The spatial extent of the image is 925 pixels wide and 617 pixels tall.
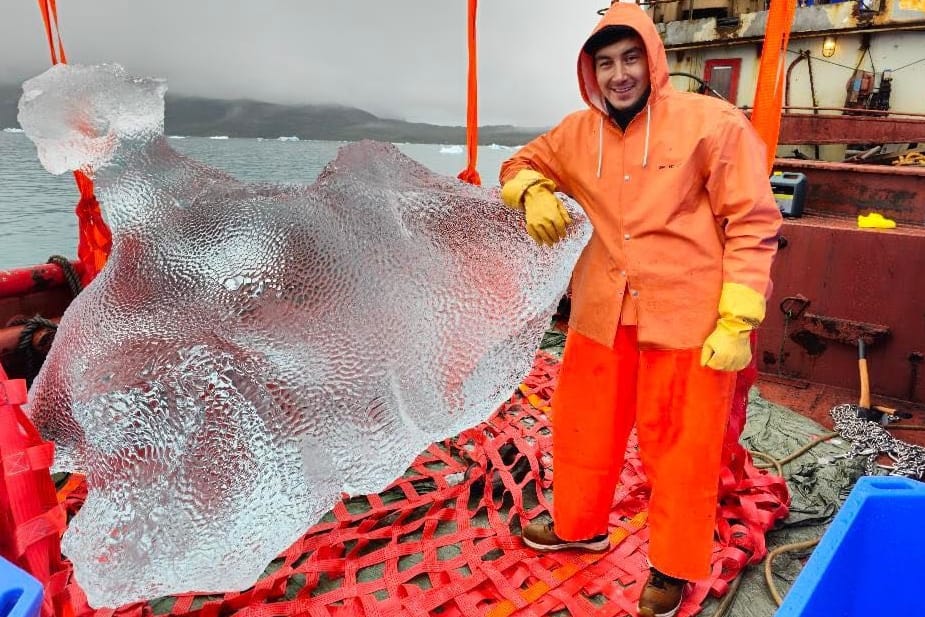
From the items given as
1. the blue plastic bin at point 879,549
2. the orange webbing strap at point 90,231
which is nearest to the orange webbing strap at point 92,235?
the orange webbing strap at point 90,231

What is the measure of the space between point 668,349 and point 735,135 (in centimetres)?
62

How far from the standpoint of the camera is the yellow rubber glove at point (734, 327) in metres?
1.55

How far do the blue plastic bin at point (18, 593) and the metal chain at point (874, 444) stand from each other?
304cm

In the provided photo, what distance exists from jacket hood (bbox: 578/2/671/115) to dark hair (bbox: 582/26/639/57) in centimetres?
2

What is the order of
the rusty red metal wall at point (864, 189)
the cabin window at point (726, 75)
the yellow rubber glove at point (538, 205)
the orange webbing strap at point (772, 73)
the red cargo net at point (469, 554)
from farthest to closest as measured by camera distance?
the cabin window at point (726, 75) → the rusty red metal wall at point (864, 189) → the red cargo net at point (469, 554) → the orange webbing strap at point (772, 73) → the yellow rubber glove at point (538, 205)

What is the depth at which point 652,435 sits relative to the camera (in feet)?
5.83

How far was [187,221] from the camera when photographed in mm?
1352

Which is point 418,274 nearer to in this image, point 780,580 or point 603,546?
point 603,546

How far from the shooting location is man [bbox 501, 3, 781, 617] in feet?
5.12

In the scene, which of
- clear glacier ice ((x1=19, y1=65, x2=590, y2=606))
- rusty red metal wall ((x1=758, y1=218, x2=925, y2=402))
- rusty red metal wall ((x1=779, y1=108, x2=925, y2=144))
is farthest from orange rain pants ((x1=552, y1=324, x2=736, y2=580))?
rusty red metal wall ((x1=779, y1=108, x2=925, y2=144))

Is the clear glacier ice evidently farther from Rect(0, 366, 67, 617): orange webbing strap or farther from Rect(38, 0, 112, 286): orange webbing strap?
Rect(38, 0, 112, 286): orange webbing strap

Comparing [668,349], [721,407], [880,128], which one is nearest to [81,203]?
[668,349]

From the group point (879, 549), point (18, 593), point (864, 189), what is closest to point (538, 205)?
point (879, 549)

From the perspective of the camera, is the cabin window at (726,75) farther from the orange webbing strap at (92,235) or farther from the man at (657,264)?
the orange webbing strap at (92,235)
